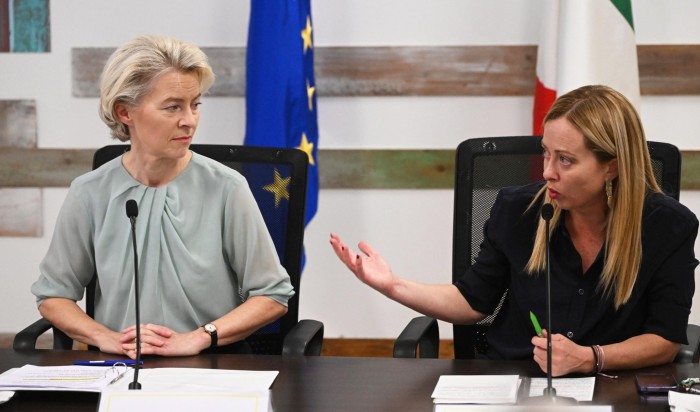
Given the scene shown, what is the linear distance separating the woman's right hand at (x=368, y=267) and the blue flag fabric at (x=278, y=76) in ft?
5.06

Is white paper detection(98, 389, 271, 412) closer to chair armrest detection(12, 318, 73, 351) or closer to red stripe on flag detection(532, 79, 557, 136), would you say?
chair armrest detection(12, 318, 73, 351)

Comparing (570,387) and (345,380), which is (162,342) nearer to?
(345,380)

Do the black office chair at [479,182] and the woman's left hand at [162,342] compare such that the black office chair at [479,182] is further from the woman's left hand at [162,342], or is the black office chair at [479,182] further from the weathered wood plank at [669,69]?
the weathered wood plank at [669,69]

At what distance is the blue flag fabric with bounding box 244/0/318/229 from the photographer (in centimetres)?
375

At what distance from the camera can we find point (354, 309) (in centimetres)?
417

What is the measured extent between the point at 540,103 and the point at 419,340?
177cm

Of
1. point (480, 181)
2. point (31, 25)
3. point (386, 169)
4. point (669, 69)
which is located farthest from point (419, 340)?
point (31, 25)

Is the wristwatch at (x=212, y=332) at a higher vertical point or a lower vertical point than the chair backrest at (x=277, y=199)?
lower

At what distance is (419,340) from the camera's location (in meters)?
2.25

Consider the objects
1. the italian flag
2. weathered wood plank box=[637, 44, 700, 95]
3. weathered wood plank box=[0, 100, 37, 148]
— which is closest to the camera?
the italian flag

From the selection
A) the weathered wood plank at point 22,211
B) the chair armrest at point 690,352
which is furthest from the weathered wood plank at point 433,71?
the chair armrest at point 690,352

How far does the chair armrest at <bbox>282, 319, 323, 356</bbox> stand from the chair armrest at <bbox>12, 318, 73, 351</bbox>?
556mm

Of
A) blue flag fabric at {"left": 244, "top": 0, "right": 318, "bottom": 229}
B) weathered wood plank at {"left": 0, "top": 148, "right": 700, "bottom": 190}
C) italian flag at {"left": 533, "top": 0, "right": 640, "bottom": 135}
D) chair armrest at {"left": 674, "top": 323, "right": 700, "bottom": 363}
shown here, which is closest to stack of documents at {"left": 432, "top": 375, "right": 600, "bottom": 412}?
chair armrest at {"left": 674, "top": 323, "right": 700, "bottom": 363}

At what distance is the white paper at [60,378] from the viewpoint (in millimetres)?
1783
